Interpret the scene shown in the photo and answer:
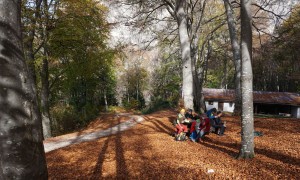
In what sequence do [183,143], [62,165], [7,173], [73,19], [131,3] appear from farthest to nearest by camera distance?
[131,3], [73,19], [183,143], [62,165], [7,173]

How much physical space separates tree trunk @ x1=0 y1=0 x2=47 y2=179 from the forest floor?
3140 millimetres

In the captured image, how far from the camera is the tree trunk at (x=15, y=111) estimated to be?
237 cm

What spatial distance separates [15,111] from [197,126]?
7.18 m

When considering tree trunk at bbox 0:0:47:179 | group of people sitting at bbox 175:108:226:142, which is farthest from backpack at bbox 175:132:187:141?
tree trunk at bbox 0:0:47:179

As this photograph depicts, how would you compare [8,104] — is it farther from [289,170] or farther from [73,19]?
[73,19]

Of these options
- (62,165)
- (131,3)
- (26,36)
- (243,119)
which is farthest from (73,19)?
(243,119)

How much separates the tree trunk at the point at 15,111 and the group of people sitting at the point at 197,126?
21.8ft

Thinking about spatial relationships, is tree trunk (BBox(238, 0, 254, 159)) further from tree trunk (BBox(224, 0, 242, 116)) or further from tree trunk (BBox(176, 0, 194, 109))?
tree trunk (BBox(224, 0, 242, 116))

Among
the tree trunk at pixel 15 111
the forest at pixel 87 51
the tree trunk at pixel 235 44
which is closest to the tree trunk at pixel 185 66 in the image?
the forest at pixel 87 51

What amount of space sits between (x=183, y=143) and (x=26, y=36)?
8985mm

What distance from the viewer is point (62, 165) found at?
22.2ft

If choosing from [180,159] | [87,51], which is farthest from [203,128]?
[87,51]

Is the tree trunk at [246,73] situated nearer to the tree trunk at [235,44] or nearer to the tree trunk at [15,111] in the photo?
the tree trunk at [15,111]

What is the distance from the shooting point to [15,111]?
7.97ft
